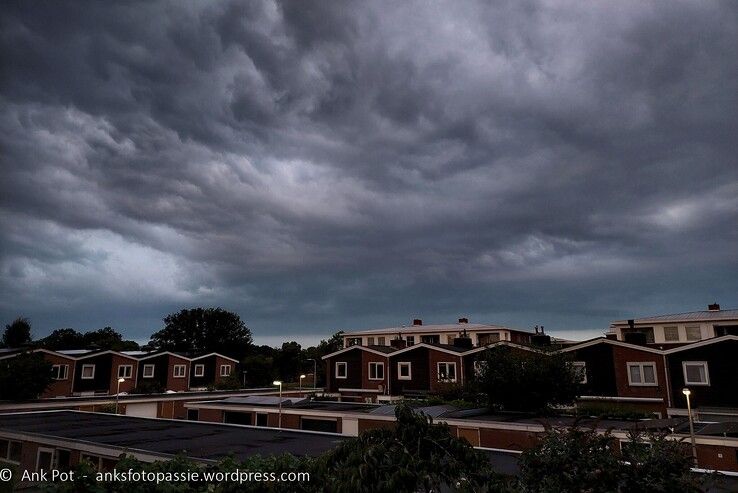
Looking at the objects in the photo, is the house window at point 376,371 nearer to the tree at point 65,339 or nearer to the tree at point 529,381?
the tree at point 529,381

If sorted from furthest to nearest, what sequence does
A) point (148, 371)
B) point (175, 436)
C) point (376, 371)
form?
1. point (148, 371)
2. point (376, 371)
3. point (175, 436)

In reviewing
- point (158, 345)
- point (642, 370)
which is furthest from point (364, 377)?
point (158, 345)

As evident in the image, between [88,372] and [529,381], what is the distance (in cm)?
5384

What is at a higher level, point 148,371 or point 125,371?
point 125,371

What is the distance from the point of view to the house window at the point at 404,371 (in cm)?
5122

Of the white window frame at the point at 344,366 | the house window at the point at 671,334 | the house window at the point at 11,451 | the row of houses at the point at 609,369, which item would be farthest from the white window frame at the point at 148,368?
the house window at the point at 671,334

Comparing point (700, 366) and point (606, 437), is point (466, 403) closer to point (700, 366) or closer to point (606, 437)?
point (700, 366)

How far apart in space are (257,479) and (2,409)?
4321cm

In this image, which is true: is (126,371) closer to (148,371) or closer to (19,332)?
(148,371)

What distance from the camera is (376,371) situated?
53125 mm

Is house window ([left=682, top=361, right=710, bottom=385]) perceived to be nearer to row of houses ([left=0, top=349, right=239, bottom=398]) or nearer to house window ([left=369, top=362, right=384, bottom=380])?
house window ([left=369, top=362, right=384, bottom=380])

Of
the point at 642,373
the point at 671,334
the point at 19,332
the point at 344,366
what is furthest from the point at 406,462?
the point at 19,332

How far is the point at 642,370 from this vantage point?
128ft

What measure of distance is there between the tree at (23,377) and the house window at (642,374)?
51.1 metres
